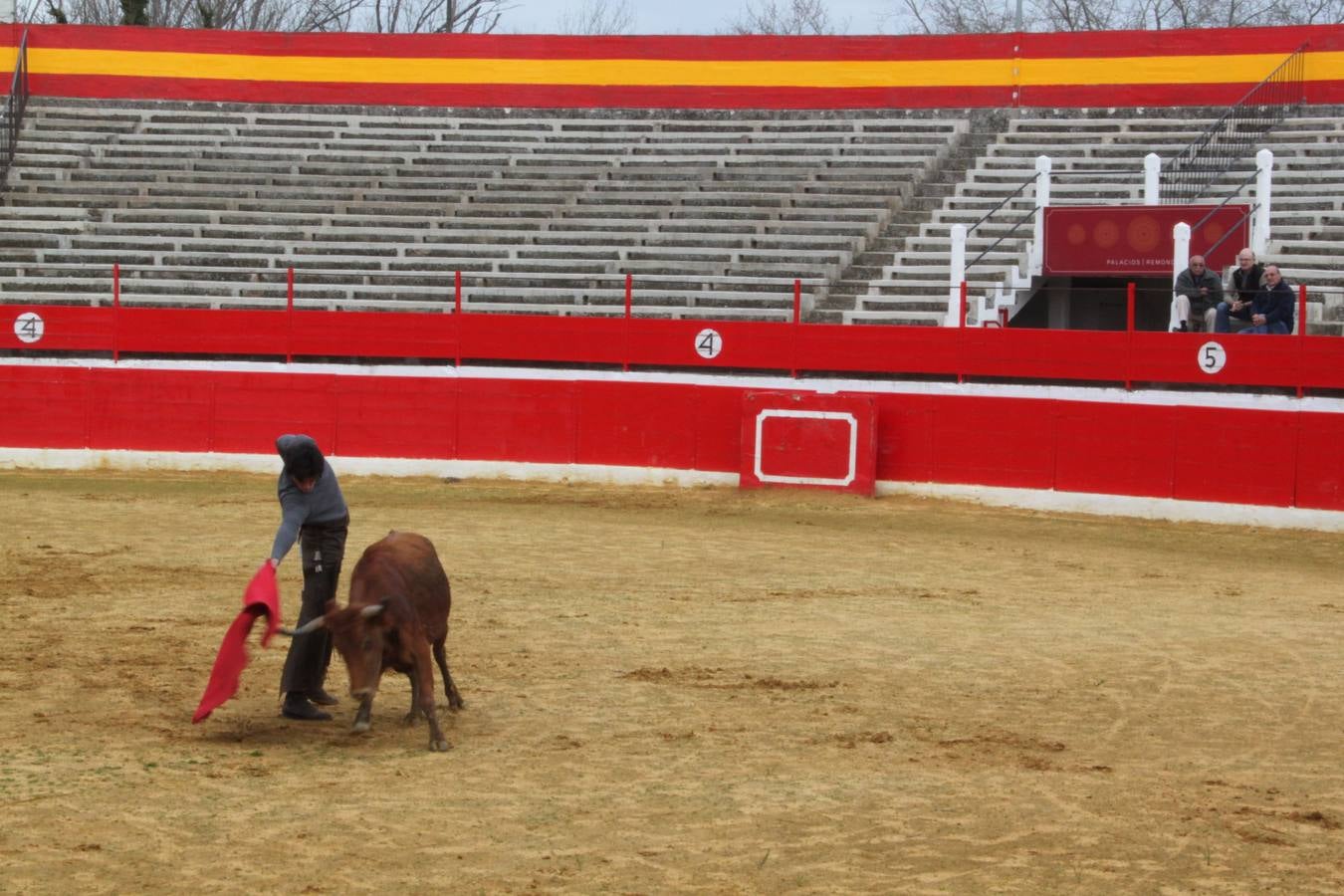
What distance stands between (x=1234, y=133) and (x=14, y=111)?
19191 millimetres

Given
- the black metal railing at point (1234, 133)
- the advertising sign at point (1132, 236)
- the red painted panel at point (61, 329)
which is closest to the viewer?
the red painted panel at point (61, 329)

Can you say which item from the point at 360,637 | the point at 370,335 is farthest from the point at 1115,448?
the point at 360,637

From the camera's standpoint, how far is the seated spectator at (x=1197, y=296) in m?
18.6

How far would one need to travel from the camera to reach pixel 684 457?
19750mm

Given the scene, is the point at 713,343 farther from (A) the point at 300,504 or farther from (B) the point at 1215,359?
(A) the point at 300,504

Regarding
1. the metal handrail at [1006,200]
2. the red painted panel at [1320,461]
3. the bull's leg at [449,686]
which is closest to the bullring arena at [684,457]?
the red painted panel at [1320,461]

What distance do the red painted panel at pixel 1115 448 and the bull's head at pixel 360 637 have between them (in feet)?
37.2

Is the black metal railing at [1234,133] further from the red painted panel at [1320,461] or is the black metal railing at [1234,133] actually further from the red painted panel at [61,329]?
the red painted panel at [61,329]

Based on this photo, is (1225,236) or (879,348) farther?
(1225,236)

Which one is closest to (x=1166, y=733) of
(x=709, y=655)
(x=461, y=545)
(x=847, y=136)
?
(x=709, y=655)

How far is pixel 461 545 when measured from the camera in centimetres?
1502

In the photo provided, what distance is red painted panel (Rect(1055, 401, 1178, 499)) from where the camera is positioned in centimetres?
1764

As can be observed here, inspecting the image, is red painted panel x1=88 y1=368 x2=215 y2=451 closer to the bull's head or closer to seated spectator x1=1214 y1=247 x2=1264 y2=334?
seated spectator x1=1214 y1=247 x2=1264 y2=334

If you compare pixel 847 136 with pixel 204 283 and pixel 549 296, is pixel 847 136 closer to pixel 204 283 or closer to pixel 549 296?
pixel 549 296
